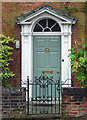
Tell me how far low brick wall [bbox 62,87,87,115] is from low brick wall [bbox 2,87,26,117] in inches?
41.9

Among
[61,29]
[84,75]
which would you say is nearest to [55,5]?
[61,29]

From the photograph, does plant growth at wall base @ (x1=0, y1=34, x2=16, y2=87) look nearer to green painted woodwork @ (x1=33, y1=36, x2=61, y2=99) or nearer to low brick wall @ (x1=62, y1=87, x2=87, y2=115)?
green painted woodwork @ (x1=33, y1=36, x2=61, y2=99)

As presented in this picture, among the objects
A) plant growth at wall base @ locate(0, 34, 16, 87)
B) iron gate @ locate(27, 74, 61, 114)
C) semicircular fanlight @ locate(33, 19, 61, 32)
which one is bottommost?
iron gate @ locate(27, 74, 61, 114)

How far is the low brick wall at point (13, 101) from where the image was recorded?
5.76 metres

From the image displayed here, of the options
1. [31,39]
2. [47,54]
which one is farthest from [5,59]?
[47,54]

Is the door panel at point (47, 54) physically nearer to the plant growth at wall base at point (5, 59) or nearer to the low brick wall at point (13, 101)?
the plant growth at wall base at point (5, 59)

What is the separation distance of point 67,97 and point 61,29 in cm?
294

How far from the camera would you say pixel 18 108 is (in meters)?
5.79

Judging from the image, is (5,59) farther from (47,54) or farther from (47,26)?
(47,26)

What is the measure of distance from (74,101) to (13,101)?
1605 millimetres

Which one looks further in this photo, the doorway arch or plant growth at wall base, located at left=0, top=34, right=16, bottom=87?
the doorway arch

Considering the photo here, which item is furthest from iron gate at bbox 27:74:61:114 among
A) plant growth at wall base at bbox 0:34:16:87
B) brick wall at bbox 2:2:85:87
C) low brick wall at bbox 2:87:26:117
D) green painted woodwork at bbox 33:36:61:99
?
brick wall at bbox 2:2:85:87

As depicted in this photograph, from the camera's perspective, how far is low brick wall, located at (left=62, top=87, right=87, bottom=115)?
224 inches

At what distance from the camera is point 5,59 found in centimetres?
759
